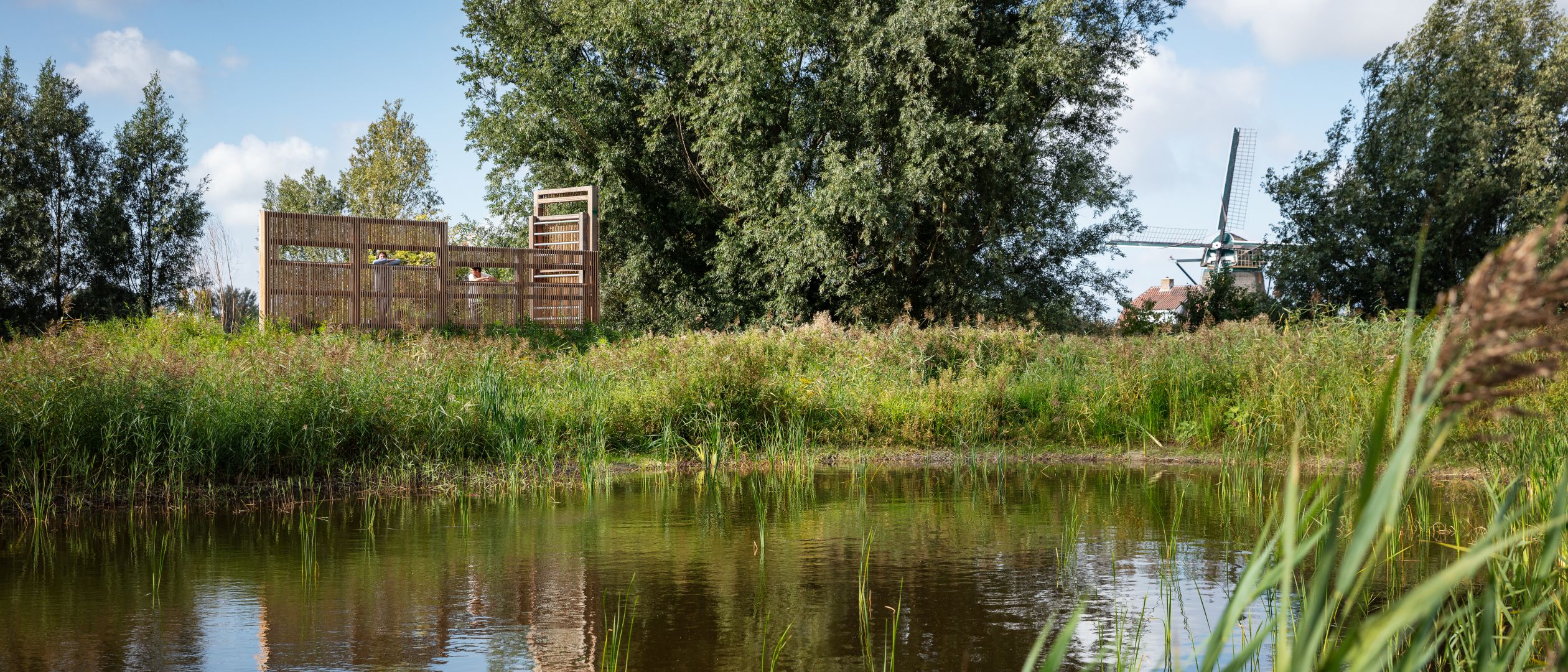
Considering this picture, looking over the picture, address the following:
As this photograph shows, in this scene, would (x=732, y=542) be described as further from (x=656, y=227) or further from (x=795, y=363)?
(x=656, y=227)

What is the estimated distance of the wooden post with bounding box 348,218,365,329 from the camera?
17188mm

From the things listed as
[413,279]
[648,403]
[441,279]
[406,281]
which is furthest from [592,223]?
[648,403]

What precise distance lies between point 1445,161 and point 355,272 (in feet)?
71.1

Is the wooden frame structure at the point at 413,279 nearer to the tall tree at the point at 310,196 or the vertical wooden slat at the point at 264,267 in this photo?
the vertical wooden slat at the point at 264,267

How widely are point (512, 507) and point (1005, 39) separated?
17.4m

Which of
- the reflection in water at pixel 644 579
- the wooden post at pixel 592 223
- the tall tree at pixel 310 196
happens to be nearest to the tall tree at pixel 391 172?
the tall tree at pixel 310 196

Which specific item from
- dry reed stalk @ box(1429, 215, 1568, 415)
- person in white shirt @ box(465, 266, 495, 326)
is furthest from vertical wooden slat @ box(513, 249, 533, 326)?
dry reed stalk @ box(1429, 215, 1568, 415)

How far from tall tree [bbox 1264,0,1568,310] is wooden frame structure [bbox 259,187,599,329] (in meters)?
15.5

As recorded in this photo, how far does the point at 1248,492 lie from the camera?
7.97 metres

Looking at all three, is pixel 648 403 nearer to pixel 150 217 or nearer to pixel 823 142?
pixel 823 142

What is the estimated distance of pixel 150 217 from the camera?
1188 inches

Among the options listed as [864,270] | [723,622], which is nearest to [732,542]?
[723,622]

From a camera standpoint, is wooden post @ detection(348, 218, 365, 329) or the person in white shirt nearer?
wooden post @ detection(348, 218, 365, 329)

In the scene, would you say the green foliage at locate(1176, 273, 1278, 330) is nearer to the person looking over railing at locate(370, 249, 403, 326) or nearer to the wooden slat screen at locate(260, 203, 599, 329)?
the wooden slat screen at locate(260, 203, 599, 329)
